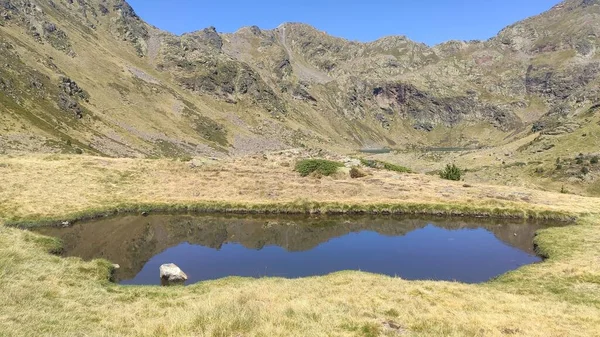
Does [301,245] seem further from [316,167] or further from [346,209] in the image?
[316,167]

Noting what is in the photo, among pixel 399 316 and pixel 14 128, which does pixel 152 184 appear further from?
pixel 14 128

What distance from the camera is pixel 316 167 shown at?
2982 inches

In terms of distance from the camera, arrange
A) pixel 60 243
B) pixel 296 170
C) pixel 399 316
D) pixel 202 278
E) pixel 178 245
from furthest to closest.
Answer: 1. pixel 296 170
2. pixel 178 245
3. pixel 60 243
4. pixel 202 278
5. pixel 399 316

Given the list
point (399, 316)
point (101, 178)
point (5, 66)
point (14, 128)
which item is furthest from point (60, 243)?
point (5, 66)

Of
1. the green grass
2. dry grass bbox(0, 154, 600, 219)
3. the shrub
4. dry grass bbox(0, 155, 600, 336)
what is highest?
the shrub

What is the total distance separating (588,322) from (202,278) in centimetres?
2484

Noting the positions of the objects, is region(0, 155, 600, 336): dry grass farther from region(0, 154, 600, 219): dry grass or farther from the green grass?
the green grass

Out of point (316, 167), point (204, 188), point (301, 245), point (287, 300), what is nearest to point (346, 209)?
point (301, 245)

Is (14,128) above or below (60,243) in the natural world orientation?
above

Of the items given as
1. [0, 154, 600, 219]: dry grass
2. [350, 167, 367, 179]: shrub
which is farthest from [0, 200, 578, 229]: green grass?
[350, 167, 367, 179]: shrub

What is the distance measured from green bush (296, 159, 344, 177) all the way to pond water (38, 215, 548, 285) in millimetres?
19931

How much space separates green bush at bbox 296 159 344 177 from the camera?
246 feet

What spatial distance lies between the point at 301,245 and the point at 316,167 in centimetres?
3264

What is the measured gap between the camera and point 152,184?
64.6 meters
